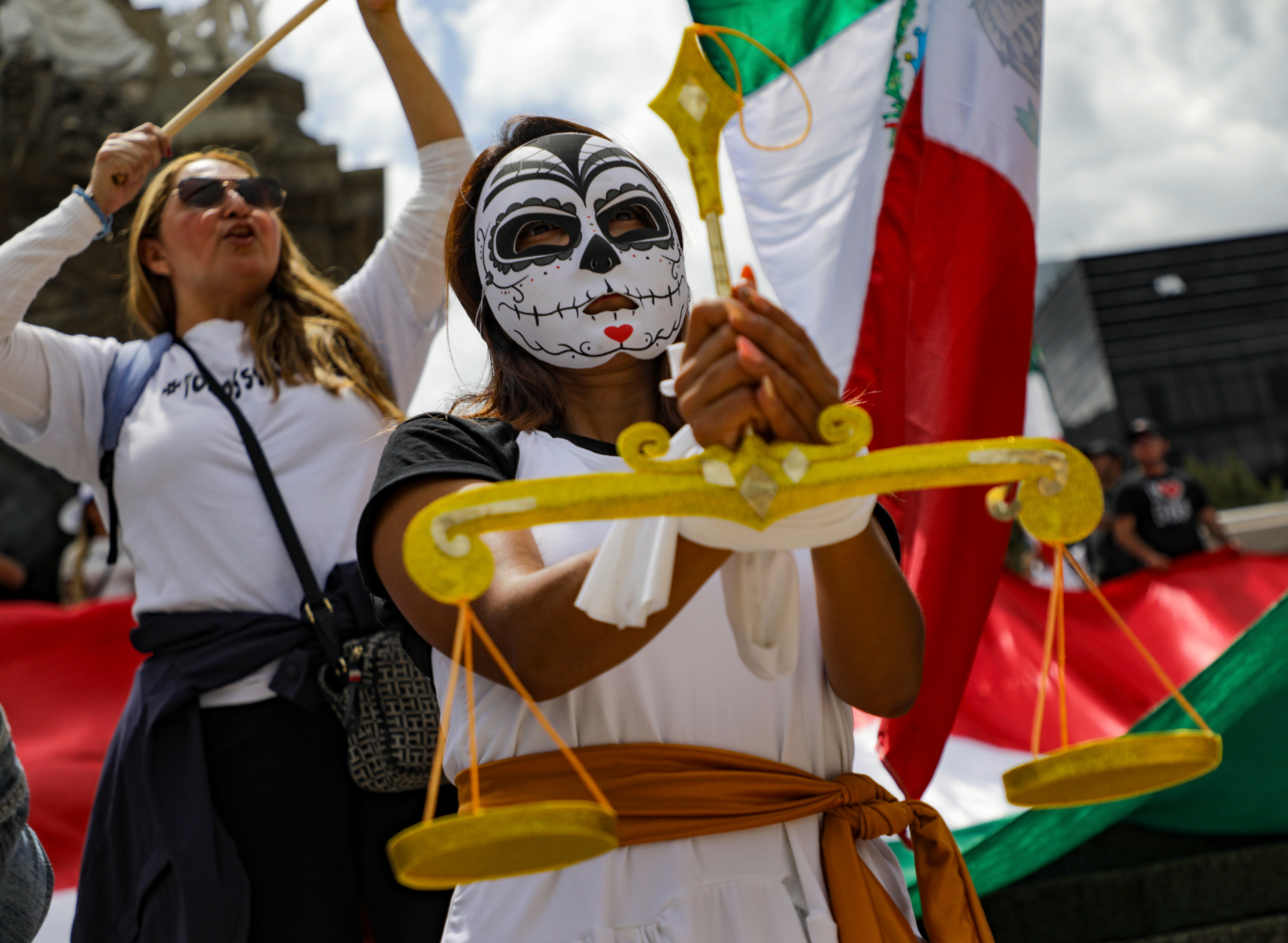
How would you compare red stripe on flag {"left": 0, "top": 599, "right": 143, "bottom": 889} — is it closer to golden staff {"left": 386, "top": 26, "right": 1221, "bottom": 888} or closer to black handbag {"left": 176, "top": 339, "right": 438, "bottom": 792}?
black handbag {"left": 176, "top": 339, "right": 438, "bottom": 792}

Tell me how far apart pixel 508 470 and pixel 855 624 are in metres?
0.50

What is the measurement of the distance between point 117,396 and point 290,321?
1.24 ft

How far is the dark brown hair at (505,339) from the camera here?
1684 mm

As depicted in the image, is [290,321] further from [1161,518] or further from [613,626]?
[1161,518]

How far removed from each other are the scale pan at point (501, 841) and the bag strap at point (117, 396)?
5.04ft

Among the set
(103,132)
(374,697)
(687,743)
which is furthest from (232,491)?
(103,132)

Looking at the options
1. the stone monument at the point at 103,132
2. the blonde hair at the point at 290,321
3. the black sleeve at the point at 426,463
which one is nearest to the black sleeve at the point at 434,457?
the black sleeve at the point at 426,463

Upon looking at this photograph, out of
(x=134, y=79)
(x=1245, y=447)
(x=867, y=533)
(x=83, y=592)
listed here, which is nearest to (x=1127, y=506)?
(x=83, y=592)

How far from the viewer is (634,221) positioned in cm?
167

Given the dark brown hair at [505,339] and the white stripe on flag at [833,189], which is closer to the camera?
the dark brown hair at [505,339]

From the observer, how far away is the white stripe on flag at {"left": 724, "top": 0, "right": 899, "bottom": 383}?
2.91 meters

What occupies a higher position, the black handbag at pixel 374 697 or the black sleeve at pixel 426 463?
the black sleeve at pixel 426 463

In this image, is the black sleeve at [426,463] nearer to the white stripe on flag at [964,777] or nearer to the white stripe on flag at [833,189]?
the white stripe on flag at [833,189]

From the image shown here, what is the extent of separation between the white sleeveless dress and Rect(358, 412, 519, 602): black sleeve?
9cm
